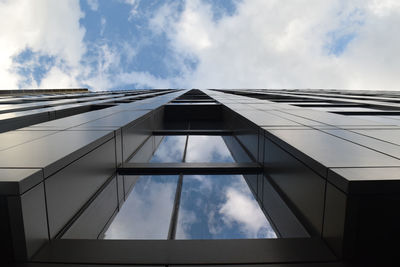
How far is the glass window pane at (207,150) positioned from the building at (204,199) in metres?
0.10

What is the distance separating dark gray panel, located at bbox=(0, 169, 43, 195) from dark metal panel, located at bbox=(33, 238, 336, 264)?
3.48 ft

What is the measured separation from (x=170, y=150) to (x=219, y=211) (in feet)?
13.4

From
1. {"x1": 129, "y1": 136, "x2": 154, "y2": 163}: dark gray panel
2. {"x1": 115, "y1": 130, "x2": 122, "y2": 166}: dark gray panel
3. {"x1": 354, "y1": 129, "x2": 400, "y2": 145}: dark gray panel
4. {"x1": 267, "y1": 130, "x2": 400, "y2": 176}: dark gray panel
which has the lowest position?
{"x1": 129, "y1": 136, "x2": 154, "y2": 163}: dark gray panel

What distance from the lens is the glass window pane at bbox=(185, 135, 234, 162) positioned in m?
7.76

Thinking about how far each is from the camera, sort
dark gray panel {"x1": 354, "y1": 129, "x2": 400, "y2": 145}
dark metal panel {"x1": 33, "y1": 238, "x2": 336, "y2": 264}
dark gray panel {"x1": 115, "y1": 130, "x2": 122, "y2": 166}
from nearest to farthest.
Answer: dark metal panel {"x1": 33, "y1": 238, "x2": 336, "y2": 264}
dark gray panel {"x1": 354, "y1": 129, "x2": 400, "y2": 145}
dark gray panel {"x1": 115, "y1": 130, "x2": 122, "y2": 166}

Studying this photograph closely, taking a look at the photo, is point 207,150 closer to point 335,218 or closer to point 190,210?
point 190,210

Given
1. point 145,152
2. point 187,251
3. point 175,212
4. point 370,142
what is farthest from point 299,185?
point 145,152

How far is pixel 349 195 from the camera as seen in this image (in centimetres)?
306

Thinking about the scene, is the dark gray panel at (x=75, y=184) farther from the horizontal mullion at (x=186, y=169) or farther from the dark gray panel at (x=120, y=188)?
the horizontal mullion at (x=186, y=169)

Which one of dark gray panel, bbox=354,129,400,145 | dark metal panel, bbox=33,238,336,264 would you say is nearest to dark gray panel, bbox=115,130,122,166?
dark metal panel, bbox=33,238,336,264

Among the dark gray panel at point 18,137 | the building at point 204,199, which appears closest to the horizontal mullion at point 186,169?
the building at point 204,199

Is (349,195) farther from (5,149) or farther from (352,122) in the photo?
(5,149)

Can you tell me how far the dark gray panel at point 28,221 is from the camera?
3.00m

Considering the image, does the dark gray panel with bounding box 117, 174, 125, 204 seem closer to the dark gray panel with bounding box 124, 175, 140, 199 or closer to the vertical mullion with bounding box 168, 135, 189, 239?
the dark gray panel with bounding box 124, 175, 140, 199
